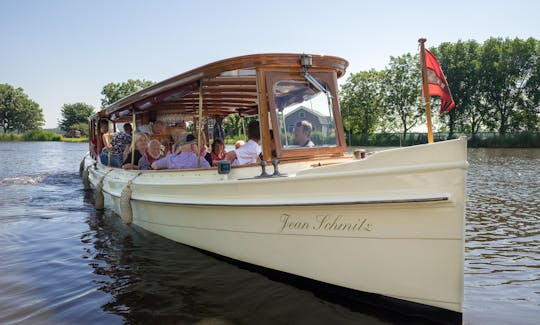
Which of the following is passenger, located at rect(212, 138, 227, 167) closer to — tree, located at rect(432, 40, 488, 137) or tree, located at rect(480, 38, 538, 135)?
tree, located at rect(432, 40, 488, 137)

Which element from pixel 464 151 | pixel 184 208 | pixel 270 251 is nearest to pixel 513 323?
pixel 464 151

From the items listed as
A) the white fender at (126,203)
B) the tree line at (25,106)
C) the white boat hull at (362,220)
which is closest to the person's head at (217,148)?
the white fender at (126,203)

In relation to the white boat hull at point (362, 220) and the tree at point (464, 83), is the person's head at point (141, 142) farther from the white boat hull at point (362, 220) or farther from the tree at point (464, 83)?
the tree at point (464, 83)

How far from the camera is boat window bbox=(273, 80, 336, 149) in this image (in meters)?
5.25

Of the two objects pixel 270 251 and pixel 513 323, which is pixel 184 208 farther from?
pixel 513 323

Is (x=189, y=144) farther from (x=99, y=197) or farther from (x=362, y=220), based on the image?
(x=99, y=197)

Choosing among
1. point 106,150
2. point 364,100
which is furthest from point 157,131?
point 364,100

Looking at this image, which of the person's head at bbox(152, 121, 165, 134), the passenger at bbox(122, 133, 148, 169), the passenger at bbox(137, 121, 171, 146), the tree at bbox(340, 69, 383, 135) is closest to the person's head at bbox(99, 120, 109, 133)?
the passenger at bbox(137, 121, 171, 146)

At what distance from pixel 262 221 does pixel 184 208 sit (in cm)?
160

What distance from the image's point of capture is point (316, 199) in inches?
163

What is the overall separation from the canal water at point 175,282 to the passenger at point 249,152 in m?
1.48

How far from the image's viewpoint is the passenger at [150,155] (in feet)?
25.3

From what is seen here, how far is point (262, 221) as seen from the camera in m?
4.68

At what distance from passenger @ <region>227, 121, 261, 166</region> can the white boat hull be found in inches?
16.5
